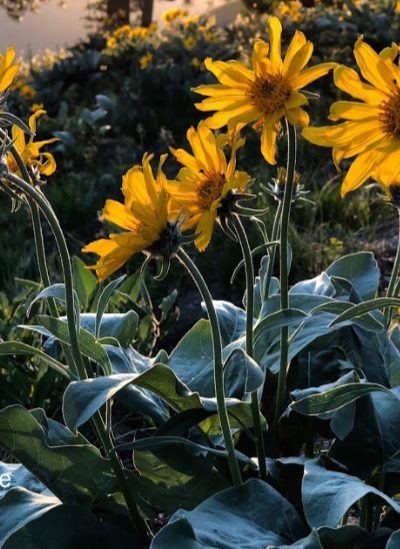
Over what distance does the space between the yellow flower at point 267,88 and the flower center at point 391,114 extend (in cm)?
12

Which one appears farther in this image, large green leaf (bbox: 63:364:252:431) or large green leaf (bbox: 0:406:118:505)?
large green leaf (bbox: 0:406:118:505)

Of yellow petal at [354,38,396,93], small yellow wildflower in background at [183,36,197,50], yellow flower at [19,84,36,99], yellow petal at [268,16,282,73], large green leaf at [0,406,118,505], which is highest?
small yellow wildflower in background at [183,36,197,50]

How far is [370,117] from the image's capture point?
1.38 m

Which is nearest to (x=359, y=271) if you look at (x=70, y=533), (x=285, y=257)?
(x=285, y=257)

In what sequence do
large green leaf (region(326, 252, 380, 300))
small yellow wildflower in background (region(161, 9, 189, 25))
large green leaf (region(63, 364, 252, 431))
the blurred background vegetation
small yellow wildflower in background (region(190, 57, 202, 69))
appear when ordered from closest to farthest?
large green leaf (region(63, 364, 252, 431)) → large green leaf (region(326, 252, 380, 300)) → the blurred background vegetation → small yellow wildflower in background (region(190, 57, 202, 69)) → small yellow wildflower in background (region(161, 9, 189, 25))

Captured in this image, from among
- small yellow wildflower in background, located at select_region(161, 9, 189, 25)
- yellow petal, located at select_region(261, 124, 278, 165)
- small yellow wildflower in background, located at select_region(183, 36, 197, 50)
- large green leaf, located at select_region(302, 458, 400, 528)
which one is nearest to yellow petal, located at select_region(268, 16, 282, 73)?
yellow petal, located at select_region(261, 124, 278, 165)

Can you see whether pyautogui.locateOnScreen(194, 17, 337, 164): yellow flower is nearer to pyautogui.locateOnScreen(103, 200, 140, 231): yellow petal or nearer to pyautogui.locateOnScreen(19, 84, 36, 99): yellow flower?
pyautogui.locateOnScreen(103, 200, 140, 231): yellow petal

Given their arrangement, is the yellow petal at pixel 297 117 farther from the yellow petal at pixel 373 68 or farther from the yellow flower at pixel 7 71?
the yellow flower at pixel 7 71

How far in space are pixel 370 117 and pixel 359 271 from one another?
77cm

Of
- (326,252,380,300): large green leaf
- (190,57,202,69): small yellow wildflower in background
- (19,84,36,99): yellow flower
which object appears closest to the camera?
(326,252,380,300): large green leaf

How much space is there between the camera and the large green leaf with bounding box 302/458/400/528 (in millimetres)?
1376

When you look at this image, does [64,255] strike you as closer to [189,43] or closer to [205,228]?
[205,228]

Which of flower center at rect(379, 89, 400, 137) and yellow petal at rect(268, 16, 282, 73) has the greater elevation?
yellow petal at rect(268, 16, 282, 73)

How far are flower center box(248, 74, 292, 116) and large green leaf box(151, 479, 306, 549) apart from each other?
2.06 ft
